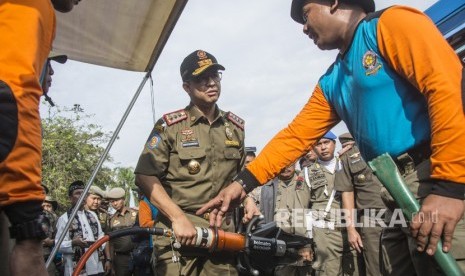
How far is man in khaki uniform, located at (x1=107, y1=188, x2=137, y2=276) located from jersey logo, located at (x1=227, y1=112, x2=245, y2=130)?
4752 mm

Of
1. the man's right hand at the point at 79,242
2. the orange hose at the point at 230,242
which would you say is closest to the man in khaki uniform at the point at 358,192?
the orange hose at the point at 230,242

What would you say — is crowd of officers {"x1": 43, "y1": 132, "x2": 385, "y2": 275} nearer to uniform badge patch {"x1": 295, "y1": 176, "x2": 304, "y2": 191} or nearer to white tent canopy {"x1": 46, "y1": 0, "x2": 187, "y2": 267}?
uniform badge patch {"x1": 295, "y1": 176, "x2": 304, "y2": 191}

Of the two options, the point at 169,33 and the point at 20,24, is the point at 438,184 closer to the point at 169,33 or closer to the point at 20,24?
the point at 20,24

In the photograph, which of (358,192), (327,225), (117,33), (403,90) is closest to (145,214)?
(117,33)

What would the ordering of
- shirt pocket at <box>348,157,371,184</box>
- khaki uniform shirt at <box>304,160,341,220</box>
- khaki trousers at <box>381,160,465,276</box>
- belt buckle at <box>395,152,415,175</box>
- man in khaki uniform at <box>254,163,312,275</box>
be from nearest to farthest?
khaki trousers at <box>381,160,465,276</box> → belt buckle at <box>395,152,415,175</box> → shirt pocket at <box>348,157,371,184</box> → man in khaki uniform at <box>254,163,312,275</box> → khaki uniform shirt at <box>304,160,341,220</box>

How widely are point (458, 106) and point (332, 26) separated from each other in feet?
2.77

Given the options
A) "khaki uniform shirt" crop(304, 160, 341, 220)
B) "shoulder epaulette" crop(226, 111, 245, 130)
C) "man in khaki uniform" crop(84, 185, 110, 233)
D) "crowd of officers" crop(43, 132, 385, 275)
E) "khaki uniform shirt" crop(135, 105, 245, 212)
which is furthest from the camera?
"man in khaki uniform" crop(84, 185, 110, 233)

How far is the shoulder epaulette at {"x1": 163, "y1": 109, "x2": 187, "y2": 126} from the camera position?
3222 millimetres

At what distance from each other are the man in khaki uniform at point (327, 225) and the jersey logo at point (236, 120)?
222cm

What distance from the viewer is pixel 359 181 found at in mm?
5094

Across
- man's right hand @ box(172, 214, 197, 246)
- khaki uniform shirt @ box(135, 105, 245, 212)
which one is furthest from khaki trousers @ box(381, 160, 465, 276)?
khaki uniform shirt @ box(135, 105, 245, 212)

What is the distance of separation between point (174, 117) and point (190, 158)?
1.20ft

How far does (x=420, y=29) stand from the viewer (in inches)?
68.6

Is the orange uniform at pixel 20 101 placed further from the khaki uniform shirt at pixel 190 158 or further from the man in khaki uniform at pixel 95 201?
the man in khaki uniform at pixel 95 201
